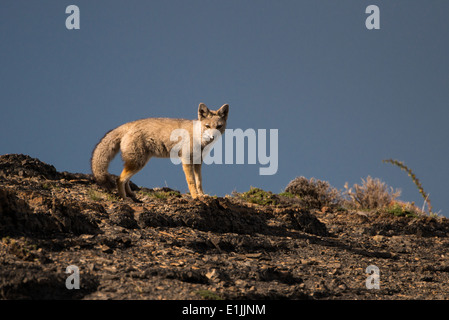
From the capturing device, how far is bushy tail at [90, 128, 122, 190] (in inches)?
449

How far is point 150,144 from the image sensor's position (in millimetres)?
11234

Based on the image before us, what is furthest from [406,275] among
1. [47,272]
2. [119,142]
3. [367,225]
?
[119,142]

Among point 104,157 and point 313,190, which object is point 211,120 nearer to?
point 104,157

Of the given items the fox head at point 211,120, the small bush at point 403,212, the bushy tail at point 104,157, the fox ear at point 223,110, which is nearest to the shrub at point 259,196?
the fox head at point 211,120

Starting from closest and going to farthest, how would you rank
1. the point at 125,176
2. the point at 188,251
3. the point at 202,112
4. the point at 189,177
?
the point at 188,251, the point at 125,176, the point at 189,177, the point at 202,112

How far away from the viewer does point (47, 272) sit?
19.6ft

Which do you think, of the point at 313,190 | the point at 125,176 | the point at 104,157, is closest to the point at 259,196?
the point at 313,190

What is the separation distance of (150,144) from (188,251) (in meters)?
4.20

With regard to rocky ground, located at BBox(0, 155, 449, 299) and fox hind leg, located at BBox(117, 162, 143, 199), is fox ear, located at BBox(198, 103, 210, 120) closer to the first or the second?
fox hind leg, located at BBox(117, 162, 143, 199)

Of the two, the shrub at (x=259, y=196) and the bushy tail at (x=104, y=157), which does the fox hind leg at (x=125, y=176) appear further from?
the shrub at (x=259, y=196)

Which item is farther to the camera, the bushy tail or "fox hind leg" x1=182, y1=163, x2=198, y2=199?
the bushy tail

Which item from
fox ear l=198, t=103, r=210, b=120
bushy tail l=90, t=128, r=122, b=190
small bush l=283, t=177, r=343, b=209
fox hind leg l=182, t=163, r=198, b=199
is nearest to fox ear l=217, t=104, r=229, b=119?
fox ear l=198, t=103, r=210, b=120

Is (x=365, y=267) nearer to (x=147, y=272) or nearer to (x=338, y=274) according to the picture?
(x=338, y=274)
